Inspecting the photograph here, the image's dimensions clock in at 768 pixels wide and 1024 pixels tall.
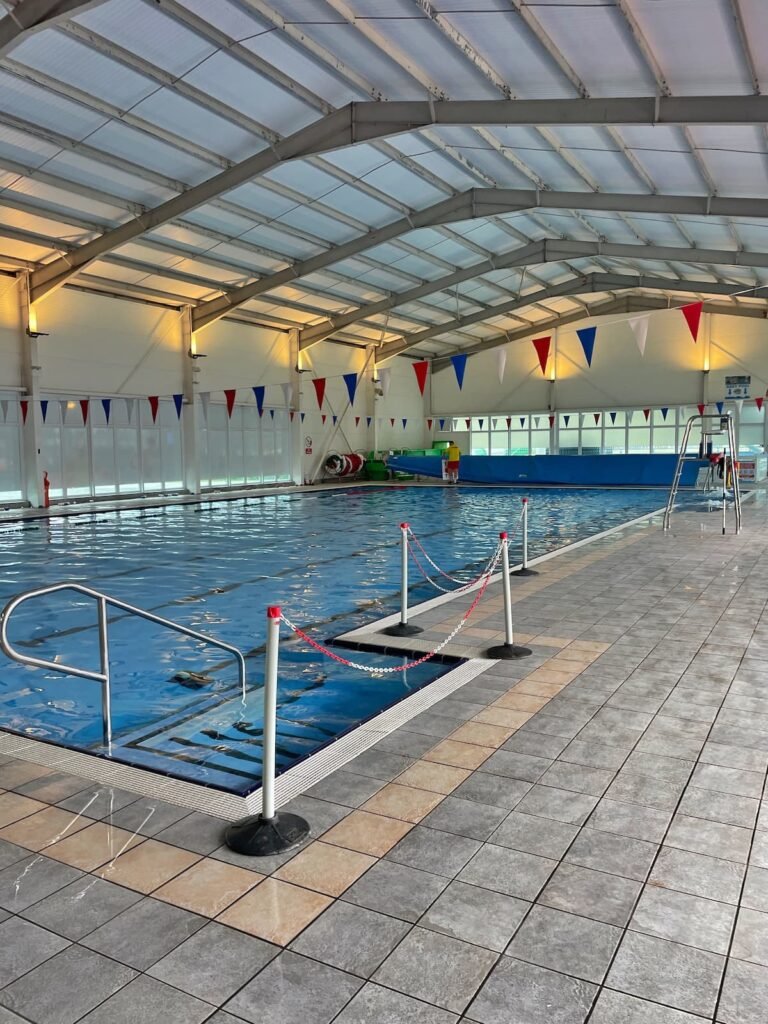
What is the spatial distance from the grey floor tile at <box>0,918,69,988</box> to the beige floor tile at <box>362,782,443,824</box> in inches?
49.5

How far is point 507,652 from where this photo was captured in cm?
536

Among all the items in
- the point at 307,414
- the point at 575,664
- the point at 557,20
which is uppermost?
the point at 557,20

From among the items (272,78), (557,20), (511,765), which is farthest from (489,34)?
(511,765)

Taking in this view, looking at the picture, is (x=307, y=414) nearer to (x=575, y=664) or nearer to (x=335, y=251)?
(x=335, y=251)

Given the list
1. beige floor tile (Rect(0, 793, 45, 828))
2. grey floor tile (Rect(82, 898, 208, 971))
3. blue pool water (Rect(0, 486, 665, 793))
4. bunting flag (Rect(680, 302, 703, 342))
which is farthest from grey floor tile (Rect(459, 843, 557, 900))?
bunting flag (Rect(680, 302, 703, 342))

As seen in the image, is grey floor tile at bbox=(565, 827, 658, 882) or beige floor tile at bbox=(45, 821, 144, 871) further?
beige floor tile at bbox=(45, 821, 144, 871)

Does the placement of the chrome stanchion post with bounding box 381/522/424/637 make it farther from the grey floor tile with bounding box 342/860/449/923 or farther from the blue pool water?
the grey floor tile with bounding box 342/860/449/923

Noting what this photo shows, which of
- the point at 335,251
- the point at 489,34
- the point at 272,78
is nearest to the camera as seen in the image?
the point at 489,34

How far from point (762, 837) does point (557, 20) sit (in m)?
9.04

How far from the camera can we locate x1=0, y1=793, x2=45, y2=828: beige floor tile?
3094mm

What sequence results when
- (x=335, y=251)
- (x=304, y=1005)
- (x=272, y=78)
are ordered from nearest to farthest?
1. (x=304, y=1005)
2. (x=272, y=78)
3. (x=335, y=251)

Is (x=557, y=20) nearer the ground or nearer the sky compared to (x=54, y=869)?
nearer the sky

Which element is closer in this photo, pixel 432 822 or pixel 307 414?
pixel 432 822

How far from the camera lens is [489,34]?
9414 mm
